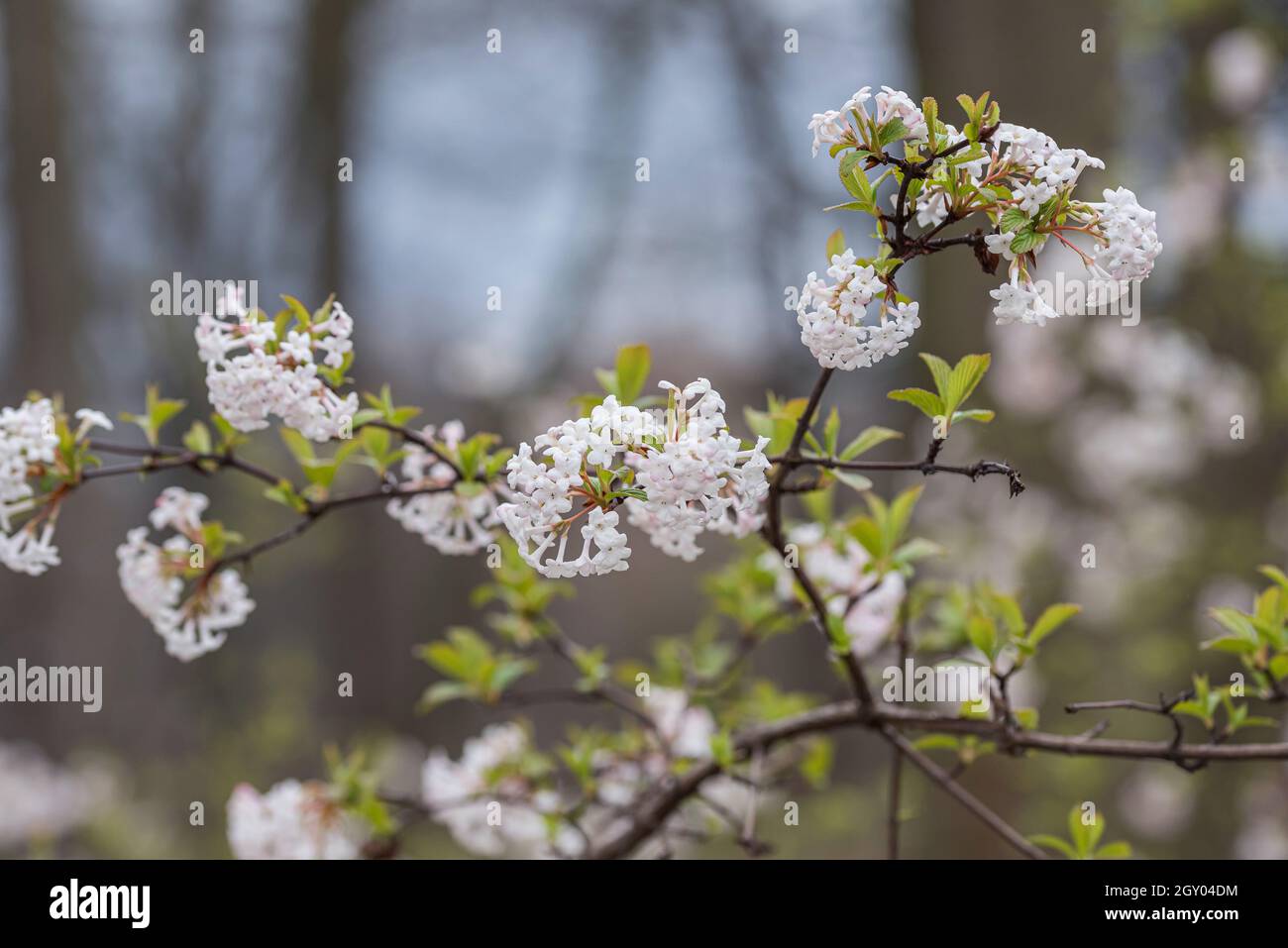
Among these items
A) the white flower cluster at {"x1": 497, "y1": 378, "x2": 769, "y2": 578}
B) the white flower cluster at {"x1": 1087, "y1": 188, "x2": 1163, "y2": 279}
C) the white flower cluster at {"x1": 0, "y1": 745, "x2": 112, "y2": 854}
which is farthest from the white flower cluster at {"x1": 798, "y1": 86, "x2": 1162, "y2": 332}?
the white flower cluster at {"x1": 0, "y1": 745, "x2": 112, "y2": 854}

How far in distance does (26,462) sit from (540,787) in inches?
29.9

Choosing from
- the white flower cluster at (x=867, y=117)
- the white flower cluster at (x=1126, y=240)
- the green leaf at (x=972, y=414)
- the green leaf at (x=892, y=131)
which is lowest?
the green leaf at (x=972, y=414)

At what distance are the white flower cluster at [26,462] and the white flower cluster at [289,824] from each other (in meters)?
0.49

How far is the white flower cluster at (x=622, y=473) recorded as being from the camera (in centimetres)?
75

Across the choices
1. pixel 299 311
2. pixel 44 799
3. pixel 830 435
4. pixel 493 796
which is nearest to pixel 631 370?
pixel 830 435

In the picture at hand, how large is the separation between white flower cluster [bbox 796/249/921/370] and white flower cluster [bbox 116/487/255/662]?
0.70 m

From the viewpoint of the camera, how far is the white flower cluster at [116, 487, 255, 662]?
1128 millimetres

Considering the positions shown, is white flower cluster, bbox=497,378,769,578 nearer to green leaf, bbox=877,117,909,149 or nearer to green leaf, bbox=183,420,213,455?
green leaf, bbox=877,117,909,149

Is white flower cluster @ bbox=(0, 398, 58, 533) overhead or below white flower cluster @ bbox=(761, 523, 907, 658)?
overhead

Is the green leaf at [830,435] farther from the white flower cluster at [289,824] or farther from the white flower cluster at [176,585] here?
the white flower cluster at [289,824]

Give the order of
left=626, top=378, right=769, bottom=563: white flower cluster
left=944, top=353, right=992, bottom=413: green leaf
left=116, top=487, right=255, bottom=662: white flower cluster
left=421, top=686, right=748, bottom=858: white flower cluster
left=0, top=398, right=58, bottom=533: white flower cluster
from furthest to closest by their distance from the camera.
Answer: left=421, top=686, right=748, bottom=858: white flower cluster, left=116, top=487, right=255, bottom=662: white flower cluster, left=0, top=398, right=58, bottom=533: white flower cluster, left=944, top=353, right=992, bottom=413: green leaf, left=626, top=378, right=769, bottom=563: white flower cluster

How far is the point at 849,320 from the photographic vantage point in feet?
2.54

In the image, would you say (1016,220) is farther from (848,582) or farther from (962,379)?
(848,582)

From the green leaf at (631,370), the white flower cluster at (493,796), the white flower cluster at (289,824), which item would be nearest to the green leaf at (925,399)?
the green leaf at (631,370)
